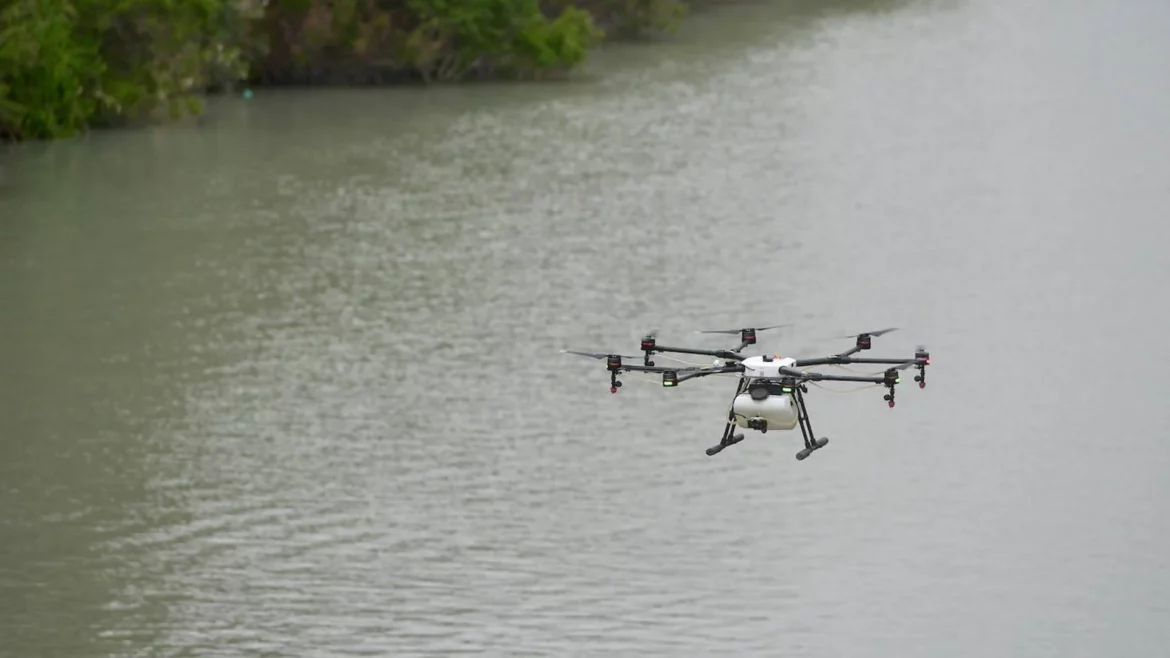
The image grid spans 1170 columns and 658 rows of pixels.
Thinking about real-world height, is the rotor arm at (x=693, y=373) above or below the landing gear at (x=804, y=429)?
above

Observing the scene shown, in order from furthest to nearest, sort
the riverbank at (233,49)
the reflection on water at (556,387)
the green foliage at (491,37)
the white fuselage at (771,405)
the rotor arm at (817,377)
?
the green foliage at (491,37), the riverbank at (233,49), the reflection on water at (556,387), the white fuselage at (771,405), the rotor arm at (817,377)

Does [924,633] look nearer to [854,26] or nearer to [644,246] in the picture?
[644,246]

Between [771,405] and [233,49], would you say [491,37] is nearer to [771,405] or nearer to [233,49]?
[233,49]

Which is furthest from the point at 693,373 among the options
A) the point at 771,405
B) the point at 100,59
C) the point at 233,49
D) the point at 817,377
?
the point at 233,49

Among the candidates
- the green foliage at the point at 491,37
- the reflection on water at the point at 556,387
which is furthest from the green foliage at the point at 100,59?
the green foliage at the point at 491,37

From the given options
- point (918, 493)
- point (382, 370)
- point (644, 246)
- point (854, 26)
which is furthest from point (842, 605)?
point (854, 26)

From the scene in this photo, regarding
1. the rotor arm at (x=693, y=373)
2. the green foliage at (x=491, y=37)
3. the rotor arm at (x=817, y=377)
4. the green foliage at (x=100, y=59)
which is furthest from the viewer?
the green foliage at (x=491, y=37)

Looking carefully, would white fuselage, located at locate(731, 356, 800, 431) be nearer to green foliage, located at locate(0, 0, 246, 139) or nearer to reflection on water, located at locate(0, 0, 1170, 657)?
reflection on water, located at locate(0, 0, 1170, 657)

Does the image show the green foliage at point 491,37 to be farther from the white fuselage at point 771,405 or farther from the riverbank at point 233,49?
the white fuselage at point 771,405
